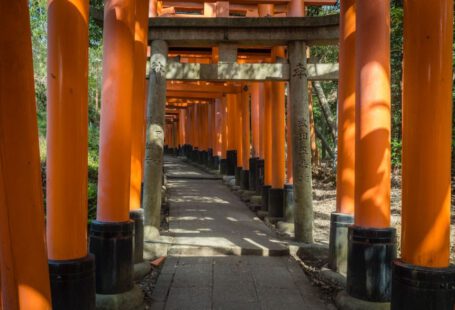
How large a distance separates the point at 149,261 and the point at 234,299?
191 cm

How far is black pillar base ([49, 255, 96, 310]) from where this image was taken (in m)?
3.46

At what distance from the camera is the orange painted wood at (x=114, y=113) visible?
464cm

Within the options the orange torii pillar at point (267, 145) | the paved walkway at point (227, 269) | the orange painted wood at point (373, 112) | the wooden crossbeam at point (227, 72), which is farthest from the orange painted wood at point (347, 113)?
Answer: the orange torii pillar at point (267, 145)

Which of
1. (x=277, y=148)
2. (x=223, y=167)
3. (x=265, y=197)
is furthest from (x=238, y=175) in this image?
(x=277, y=148)

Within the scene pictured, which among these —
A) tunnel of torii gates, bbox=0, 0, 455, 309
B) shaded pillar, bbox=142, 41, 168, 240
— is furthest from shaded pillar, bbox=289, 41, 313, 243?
shaded pillar, bbox=142, 41, 168, 240

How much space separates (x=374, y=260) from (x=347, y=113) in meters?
2.09

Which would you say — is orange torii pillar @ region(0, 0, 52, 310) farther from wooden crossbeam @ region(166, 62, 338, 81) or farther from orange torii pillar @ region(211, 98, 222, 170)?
orange torii pillar @ region(211, 98, 222, 170)

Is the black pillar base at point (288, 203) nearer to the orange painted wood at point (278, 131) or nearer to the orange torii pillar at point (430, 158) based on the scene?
the orange painted wood at point (278, 131)

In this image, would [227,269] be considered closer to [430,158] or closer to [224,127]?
[430,158]

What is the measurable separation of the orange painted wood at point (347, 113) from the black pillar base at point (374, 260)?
1383mm

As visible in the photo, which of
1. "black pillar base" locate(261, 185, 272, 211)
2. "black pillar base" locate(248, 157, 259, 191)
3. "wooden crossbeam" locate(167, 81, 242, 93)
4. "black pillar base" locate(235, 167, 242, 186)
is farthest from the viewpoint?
"wooden crossbeam" locate(167, 81, 242, 93)

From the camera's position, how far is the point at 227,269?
627 centimetres

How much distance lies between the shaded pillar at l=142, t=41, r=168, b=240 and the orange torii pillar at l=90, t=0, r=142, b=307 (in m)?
2.60

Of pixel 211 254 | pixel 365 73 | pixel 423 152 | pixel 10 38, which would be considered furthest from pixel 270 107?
pixel 10 38
